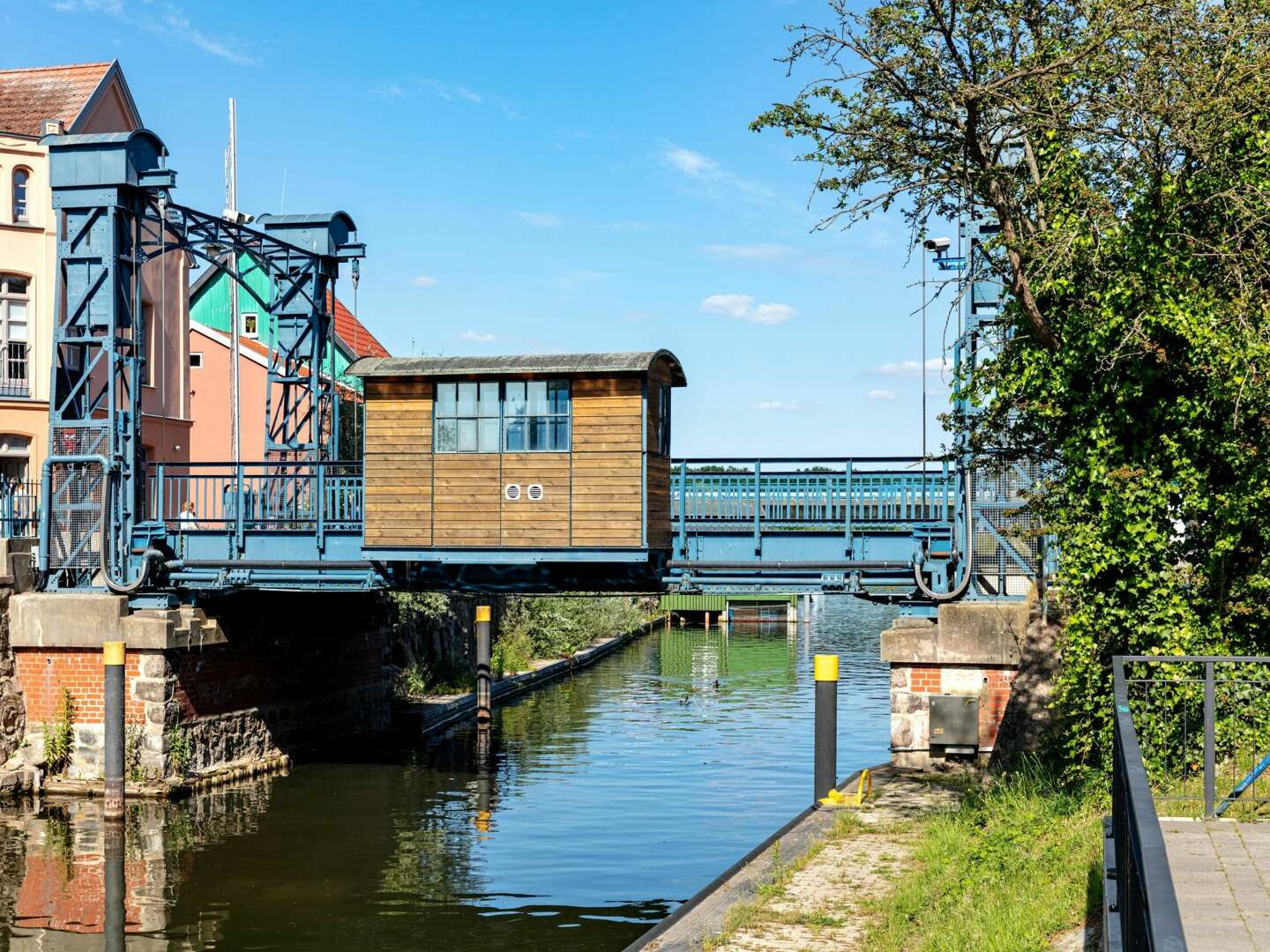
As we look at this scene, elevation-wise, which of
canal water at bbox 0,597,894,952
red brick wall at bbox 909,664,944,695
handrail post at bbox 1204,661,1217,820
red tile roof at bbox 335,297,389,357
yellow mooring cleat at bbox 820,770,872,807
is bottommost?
canal water at bbox 0,597,894,952

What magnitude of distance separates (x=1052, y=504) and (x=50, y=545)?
14700mm

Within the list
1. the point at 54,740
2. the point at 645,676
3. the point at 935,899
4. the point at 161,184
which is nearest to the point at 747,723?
the point at 645,676

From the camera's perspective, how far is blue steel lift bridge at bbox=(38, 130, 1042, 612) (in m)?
18.9

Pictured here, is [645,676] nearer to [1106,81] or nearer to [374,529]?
[374,529]

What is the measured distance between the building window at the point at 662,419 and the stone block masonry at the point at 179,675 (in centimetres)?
743

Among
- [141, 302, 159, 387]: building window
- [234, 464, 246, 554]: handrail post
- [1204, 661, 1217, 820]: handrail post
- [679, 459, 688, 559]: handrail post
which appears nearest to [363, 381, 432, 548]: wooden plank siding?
[234, 464, 246, 554]: handrail post

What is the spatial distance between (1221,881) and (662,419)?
12.1m

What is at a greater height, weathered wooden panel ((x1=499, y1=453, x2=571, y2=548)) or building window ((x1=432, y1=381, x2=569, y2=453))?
building window ((x1=432, y1=381, x2=569, y2=453))

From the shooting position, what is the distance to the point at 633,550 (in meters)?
18.7

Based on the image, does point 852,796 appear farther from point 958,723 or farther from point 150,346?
point 150,346

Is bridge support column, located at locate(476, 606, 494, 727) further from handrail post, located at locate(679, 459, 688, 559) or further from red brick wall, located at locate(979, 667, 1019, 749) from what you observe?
red brick wall, located at locate(979, 667, 1019, 749)

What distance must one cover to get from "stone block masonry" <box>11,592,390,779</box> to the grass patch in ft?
37.5

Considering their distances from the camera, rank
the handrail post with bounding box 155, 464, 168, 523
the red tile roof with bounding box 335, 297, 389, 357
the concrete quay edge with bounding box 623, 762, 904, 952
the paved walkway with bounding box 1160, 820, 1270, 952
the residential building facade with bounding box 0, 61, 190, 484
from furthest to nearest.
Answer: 1. the red tile roof with bounding box 335, 297, 389, 357
2. the residential building facade with bounding box 0, 61, 190, 484
3. the handrail post with bounding box 155, 464, 168, 523
4. the concrete quay edge with bounding box 623, 762, 904, 952
5. the paved walkway with bounding box 1160, 820, 1270, 952

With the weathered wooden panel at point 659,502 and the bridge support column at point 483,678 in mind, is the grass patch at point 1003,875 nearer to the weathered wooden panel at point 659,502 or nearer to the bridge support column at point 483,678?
the weathered wooden panel at point 659,502
